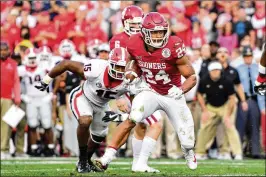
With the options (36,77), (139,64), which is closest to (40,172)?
(139,64)

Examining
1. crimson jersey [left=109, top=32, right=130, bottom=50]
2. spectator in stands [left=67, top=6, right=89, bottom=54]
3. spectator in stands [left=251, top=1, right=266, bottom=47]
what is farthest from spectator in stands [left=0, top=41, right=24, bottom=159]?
spectator in stands [left=251, top=1, right=266, bottom=47]

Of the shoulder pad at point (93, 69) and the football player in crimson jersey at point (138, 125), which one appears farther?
the football player in crimson jersey at point (138, 125)

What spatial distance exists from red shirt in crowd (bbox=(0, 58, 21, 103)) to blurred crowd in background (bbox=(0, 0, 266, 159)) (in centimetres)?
58

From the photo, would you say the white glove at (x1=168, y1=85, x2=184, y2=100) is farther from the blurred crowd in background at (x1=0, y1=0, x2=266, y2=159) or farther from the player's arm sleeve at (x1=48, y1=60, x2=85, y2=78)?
the blurred crowd in background at (x1=0, y1=0, x2=266, y2=159)

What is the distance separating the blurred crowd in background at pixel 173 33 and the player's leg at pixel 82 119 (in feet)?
9.83

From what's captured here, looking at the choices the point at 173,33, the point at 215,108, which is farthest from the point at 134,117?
the point at 173,33

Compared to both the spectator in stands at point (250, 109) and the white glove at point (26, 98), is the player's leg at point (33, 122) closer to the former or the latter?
the white glove at point (26, 98)

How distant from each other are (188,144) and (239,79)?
4.97 meters

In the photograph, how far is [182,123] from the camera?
30.7 ft

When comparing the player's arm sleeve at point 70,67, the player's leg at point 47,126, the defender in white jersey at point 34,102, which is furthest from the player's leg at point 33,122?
the player's arm sleeve at point 70,67

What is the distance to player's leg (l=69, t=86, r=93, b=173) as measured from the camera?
9648 mm

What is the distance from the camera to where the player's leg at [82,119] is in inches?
380

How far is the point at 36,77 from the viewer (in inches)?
563

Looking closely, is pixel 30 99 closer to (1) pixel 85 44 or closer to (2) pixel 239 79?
(1) pixel 85 44
